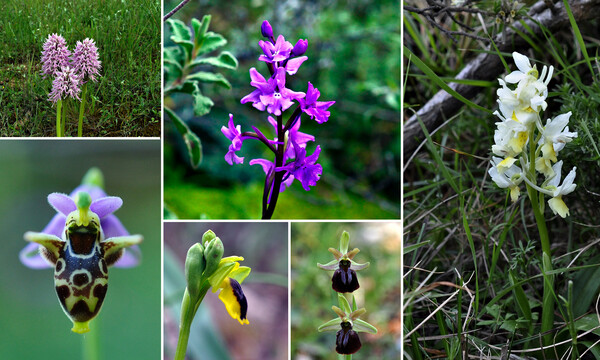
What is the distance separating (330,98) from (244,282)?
0.69 metres

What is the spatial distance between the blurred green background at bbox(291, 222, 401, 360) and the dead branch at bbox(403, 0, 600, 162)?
0.31 m

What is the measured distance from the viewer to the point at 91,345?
1.35 m

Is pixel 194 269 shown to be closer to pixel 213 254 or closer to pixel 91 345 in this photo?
pixel 213 254

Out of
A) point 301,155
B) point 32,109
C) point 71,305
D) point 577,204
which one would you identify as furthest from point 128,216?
point 577,204

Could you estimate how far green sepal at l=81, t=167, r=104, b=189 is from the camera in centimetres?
129

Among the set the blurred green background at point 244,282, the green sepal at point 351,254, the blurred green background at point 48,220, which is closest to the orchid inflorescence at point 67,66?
the blurred green background at point 48,220

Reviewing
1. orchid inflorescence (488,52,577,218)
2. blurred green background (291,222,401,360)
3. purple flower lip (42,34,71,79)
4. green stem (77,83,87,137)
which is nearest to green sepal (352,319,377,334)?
blurred green background (291,222,401,360)

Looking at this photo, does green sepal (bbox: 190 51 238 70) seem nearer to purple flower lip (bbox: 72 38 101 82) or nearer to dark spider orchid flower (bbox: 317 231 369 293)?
purple flower lip (bbox: 72 38 101 82)

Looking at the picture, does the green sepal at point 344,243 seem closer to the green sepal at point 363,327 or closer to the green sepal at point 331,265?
the green sepal at point 331,265

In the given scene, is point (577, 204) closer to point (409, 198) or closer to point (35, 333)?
point (409, 198)

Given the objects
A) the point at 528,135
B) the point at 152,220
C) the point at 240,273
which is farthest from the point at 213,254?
the point at 528,135

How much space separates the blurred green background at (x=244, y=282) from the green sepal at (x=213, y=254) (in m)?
0.19

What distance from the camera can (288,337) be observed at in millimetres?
1441

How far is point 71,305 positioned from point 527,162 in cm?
111
